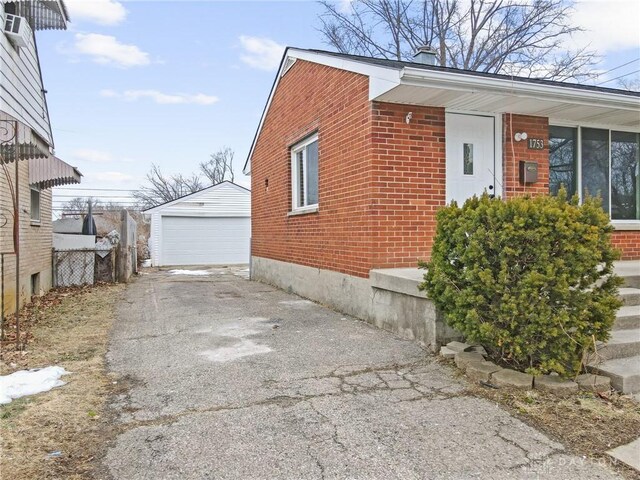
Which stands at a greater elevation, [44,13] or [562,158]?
[44,13]

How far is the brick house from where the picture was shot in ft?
18.5

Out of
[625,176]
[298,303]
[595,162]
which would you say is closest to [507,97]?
[595,162]

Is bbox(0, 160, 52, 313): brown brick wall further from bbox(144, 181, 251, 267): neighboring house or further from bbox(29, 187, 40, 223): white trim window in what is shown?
bbox(144, 181, 251, 267): neighboring house

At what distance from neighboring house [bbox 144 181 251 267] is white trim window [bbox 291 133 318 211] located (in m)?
11.0

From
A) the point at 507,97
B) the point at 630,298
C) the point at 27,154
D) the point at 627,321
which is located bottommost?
the point at 627,321

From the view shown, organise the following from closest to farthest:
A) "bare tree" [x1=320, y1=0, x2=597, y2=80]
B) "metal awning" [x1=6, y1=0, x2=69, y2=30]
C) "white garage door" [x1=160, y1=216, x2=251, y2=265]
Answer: "metal awning" [x1=6, y1=0, x2=69, y2=30], "white garage door" [x1=160, y1=216, x2=251, y2=265], "bare tree" [x1=320, y1=0, x2=597, y2=80]

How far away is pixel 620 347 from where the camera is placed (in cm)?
379

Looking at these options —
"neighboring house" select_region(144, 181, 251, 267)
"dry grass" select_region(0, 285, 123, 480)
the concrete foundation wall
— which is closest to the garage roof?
"neighboring house" select_region(144, 181, 251, 267)

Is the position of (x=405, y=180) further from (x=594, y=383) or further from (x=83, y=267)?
(x=83, y=267)

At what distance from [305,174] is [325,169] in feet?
4.68

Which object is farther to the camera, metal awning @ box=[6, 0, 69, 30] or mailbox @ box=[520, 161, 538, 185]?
metal awning @ box=[6, 0, 69, 30]

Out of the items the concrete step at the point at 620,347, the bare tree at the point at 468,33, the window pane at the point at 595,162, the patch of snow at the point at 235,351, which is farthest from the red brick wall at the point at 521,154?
the bare tree at the point at 468,33

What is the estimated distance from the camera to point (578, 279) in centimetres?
326

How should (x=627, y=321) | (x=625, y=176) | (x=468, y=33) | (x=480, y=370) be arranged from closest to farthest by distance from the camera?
(x=480, y=370) → (x=627, y=321) → (x=625, y=176) → (x=468, y=33)
